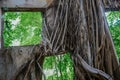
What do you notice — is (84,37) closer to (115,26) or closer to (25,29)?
(115,26)

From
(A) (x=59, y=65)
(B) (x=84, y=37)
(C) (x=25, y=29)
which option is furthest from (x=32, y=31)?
(B) (x=84, y=37)

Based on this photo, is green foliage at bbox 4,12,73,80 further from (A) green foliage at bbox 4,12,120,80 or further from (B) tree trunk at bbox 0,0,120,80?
(B) tree trunk at bbox 0,0,120,80

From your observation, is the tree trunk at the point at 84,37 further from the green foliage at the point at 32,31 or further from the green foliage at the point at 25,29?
the green foliage at the point at 25,29

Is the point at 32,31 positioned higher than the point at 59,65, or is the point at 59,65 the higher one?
the point at 32,31

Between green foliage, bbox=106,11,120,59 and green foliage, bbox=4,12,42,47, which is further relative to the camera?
green foliage, bbox=4,12,42,47

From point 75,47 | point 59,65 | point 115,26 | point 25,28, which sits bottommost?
point 59,65

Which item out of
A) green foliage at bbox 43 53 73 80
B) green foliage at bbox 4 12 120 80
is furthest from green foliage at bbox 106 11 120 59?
green foliage at bbox 43 53 73 80

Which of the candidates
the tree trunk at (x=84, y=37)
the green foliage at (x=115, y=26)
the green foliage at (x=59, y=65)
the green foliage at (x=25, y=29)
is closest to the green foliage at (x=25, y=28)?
the green foliage at (x=25, y=29)

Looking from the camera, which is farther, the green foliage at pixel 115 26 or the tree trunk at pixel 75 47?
the green foliage at pixel 115 26

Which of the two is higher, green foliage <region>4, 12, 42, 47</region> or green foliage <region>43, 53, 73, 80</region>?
green foliage <region>4, 12, 42, 47</region>

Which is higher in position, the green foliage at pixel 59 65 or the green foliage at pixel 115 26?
the green foliage at pixel 115 26

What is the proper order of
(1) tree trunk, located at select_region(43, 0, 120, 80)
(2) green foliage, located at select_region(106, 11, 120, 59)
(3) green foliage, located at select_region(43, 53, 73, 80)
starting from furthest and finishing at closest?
(2) green foliage, located at select_region(106, 11, 120, 59) → (3) green foliage, located at select_region(43, 53, 73, 80) → (1) tree trunk, located at select_region(43, 0, 120, 80)

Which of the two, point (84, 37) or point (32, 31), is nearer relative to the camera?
point (84, 37)

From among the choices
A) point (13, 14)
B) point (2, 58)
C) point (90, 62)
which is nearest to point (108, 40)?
point (90, 62)
